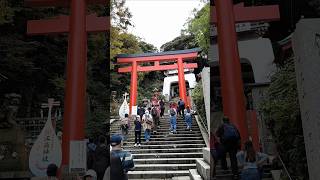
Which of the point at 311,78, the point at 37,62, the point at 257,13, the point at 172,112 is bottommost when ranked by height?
the point at 172,112

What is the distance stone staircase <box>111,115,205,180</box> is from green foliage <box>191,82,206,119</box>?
13 centimetres

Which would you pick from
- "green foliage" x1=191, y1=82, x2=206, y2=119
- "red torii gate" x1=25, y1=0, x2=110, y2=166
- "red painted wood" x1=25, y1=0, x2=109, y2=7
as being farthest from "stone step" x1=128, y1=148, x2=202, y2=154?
"red painted wood" x1=25, y1=0, x2=109, y2=7

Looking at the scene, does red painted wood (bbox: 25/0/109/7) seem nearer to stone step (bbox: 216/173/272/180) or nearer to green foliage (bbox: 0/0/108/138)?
green foliage (bbox: 0/0/108/138)

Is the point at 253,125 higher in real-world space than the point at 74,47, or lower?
lower

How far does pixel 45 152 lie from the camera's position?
120 inches

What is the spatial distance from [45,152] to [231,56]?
1.90 meters

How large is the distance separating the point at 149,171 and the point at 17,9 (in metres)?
2.08

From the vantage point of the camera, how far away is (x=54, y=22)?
10.5 feet

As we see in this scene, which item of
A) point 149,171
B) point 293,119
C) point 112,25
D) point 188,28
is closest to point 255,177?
point 293,119

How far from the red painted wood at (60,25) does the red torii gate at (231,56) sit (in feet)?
3.89

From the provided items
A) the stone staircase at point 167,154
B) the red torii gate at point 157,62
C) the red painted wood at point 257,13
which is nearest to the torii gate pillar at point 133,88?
the red torii gate at point 157,62

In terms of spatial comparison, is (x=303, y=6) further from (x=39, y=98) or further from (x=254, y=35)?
(x=39, y=98)

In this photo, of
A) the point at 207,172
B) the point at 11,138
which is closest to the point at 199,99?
the point at 207,172

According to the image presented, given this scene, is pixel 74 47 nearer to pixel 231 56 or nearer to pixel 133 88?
pixel 133 88
